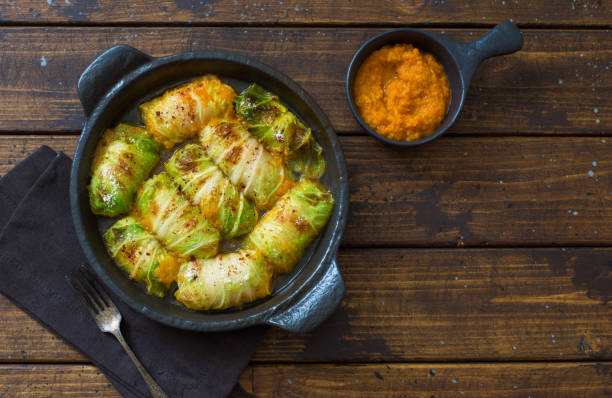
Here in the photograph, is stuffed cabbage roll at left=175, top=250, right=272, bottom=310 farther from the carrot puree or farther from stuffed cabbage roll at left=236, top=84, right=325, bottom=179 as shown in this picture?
the carrot puree

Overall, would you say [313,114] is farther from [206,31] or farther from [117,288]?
[117,288]

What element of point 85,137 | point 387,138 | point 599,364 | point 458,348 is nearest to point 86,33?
point 85,137

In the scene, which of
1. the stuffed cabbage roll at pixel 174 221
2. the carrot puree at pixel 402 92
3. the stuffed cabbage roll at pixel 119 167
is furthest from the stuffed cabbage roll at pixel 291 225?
the stuffed cabbage roll at pixel 119 167

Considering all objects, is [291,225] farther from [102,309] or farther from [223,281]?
[102,309]

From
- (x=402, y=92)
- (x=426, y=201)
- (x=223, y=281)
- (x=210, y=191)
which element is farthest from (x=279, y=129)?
(x=426, y=201)

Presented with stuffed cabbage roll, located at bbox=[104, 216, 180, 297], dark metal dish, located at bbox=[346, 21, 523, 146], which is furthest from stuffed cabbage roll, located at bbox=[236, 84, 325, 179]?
stuffed cabbage roll, located at bbox=[104, 216, 180, 297]

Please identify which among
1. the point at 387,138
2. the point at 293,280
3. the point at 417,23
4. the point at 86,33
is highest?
the point at 417,23
